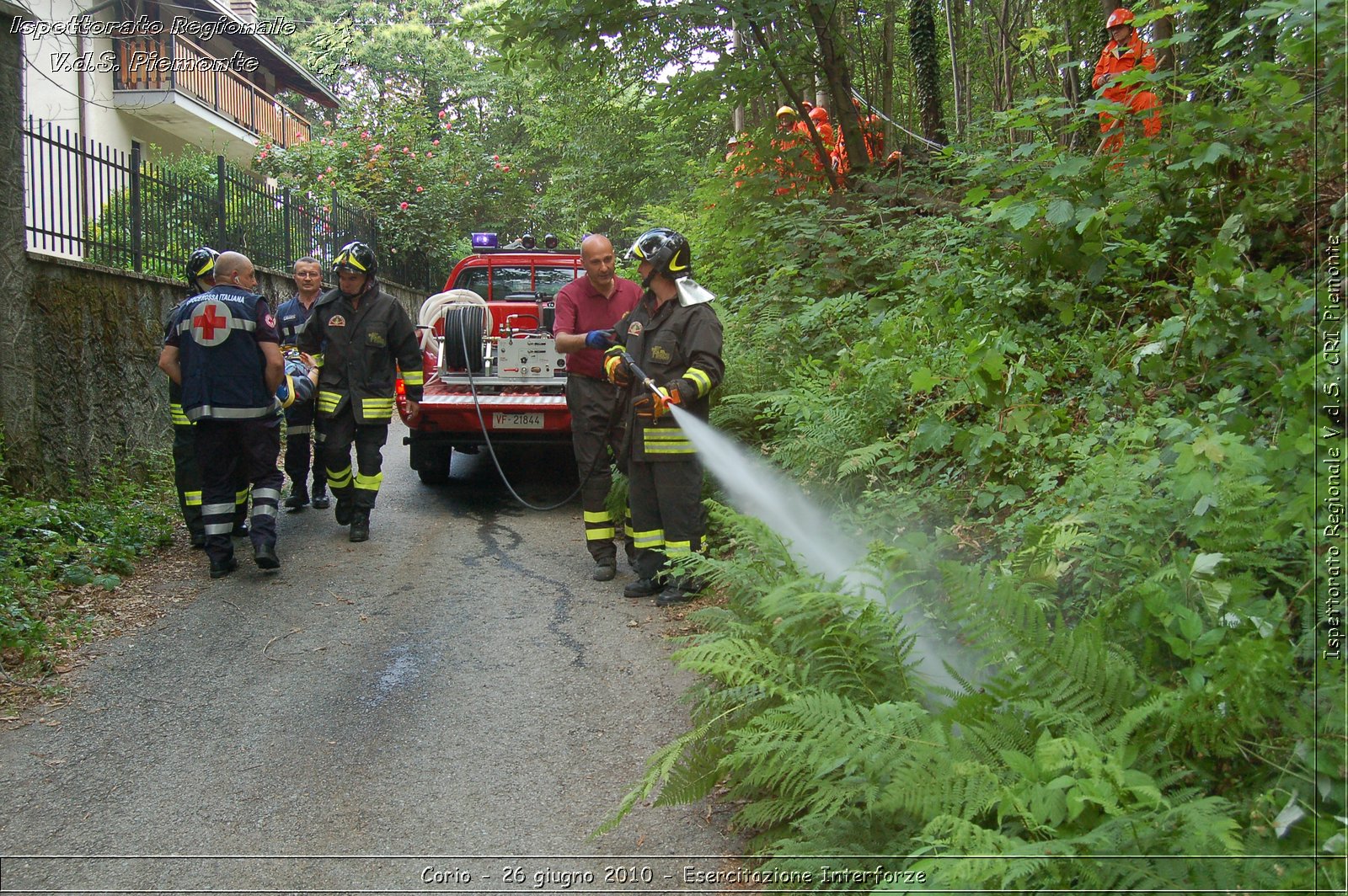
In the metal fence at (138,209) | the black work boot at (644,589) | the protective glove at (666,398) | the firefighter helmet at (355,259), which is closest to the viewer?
the protective glove at (666,398)

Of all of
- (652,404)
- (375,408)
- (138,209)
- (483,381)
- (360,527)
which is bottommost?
(360,527)

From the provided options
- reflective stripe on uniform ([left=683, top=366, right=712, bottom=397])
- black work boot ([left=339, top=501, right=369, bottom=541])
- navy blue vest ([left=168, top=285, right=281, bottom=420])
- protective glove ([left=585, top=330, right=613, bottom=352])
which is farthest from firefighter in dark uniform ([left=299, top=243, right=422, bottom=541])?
reflective stripe on uniform ([left=683, top=366, right=712, bottom=397])

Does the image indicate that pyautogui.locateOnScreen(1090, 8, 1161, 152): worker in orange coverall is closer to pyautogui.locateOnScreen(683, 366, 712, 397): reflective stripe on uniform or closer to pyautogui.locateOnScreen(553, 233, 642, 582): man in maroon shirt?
pyautogui.locateOnScreen(683, 366, 712, 397): reflective stripe on uniform

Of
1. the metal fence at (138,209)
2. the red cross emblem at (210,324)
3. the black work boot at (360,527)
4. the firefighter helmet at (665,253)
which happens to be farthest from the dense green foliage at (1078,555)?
the metal fence at (138,209)

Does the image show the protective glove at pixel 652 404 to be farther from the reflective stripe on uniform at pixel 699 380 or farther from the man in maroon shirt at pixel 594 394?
the man in maroon shirt at pixel 594 394

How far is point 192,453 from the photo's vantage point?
7180 mm

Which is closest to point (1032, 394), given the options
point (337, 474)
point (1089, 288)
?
point (1089, 288)

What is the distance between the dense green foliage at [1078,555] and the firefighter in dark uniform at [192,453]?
3790mm

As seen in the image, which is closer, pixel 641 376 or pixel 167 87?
pixel 641 376

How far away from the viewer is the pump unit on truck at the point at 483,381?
349 inches

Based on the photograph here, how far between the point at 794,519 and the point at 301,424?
4.61 meters

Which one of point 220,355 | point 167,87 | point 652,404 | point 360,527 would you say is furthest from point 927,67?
point 167,87

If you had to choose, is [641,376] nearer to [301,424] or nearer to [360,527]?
[360,527]

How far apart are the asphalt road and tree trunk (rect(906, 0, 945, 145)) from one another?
7.35 meters
